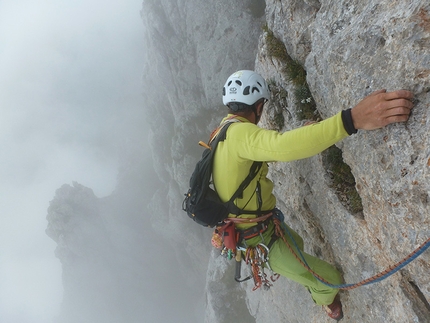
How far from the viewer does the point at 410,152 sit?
3527 mm

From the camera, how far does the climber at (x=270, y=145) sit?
3336 mm

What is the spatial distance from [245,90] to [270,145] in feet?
7.25

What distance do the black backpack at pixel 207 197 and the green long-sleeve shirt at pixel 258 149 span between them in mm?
109

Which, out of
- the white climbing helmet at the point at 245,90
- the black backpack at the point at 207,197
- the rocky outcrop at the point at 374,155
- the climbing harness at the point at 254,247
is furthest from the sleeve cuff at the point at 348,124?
the climbing harness at the point at 254,247

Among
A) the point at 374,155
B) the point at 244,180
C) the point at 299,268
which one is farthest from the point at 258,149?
the point at 299,268

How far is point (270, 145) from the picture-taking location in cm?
379

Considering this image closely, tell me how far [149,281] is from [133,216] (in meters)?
13.1

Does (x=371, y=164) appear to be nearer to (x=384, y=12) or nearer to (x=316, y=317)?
(x=384, y=12)

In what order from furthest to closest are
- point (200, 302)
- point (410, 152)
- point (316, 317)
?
point (200, 302)
point (316, 317)
point (410, 152)

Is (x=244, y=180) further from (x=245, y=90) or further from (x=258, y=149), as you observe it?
(x=245, y=90)

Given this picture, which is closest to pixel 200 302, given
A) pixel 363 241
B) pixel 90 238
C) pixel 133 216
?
pixel 133 216

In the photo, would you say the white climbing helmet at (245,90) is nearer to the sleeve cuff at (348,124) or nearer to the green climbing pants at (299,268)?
the sleeve cuff at (348,124)

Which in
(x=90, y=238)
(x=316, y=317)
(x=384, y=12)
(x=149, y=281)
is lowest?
(x=316, y=317)

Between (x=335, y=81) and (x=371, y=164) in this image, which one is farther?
(x=335, y=81)
